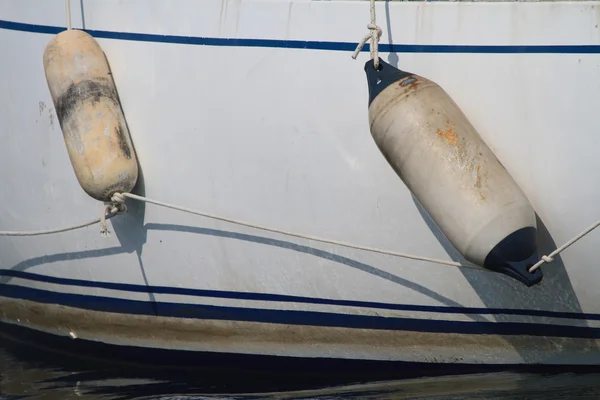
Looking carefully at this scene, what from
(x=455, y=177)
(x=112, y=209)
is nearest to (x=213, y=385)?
(x=112, y=209)

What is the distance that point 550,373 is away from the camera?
4508mm

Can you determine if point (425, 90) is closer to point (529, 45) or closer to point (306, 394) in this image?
point (529, 45)

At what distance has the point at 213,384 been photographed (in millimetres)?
4809

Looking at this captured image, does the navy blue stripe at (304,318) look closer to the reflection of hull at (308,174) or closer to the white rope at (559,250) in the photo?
the reflection of hull at (308,174)

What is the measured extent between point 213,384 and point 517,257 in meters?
1.64

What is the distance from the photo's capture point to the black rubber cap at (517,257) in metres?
3.94

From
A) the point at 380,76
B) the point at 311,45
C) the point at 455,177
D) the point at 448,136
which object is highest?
the point at 311,45

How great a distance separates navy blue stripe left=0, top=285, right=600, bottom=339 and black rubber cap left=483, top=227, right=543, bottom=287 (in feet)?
1.62

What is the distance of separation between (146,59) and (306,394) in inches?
66.6

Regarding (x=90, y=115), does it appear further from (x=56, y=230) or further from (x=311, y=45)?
(x=311, y=45)

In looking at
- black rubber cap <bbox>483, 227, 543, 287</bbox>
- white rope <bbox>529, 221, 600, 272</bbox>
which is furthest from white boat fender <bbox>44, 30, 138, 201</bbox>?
white rope <bbox>529, 221, 600, 272</bbox>

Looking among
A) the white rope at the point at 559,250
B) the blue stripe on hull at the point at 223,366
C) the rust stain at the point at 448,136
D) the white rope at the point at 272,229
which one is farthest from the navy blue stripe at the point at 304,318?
the rust stain at the point at 448,136

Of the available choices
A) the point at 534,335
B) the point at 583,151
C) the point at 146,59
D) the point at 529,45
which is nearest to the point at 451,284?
the point at 534,335

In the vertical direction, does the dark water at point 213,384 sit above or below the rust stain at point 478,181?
below
